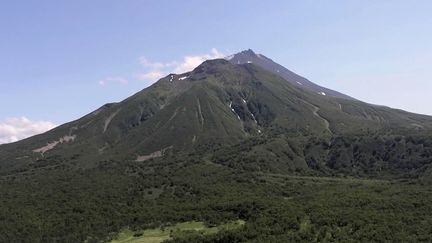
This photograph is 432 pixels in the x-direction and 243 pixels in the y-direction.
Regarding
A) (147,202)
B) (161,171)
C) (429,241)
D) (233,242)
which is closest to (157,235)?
(233,242)

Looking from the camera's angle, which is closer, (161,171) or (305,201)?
(305,201)

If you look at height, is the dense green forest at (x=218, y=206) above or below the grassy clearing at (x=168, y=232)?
above

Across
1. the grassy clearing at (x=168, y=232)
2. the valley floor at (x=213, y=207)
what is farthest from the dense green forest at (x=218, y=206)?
the grassy clearing at (x=168, y=232)

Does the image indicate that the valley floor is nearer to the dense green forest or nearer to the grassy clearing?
the dense green forest

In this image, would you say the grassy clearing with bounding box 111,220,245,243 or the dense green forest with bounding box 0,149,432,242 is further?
the grassy clearing with bounding box 111,220,245,243

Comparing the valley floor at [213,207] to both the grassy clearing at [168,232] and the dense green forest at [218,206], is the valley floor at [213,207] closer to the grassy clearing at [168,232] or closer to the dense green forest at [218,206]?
the dense green forest at [218,206]

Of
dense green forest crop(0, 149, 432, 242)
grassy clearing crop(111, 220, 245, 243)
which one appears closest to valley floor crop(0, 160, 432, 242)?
dense green forest crop(0, 149, 432, 242)

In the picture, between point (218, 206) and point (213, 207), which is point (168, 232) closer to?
point (213, 207)

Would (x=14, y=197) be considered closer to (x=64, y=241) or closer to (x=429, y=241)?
(x=64, y=241)
